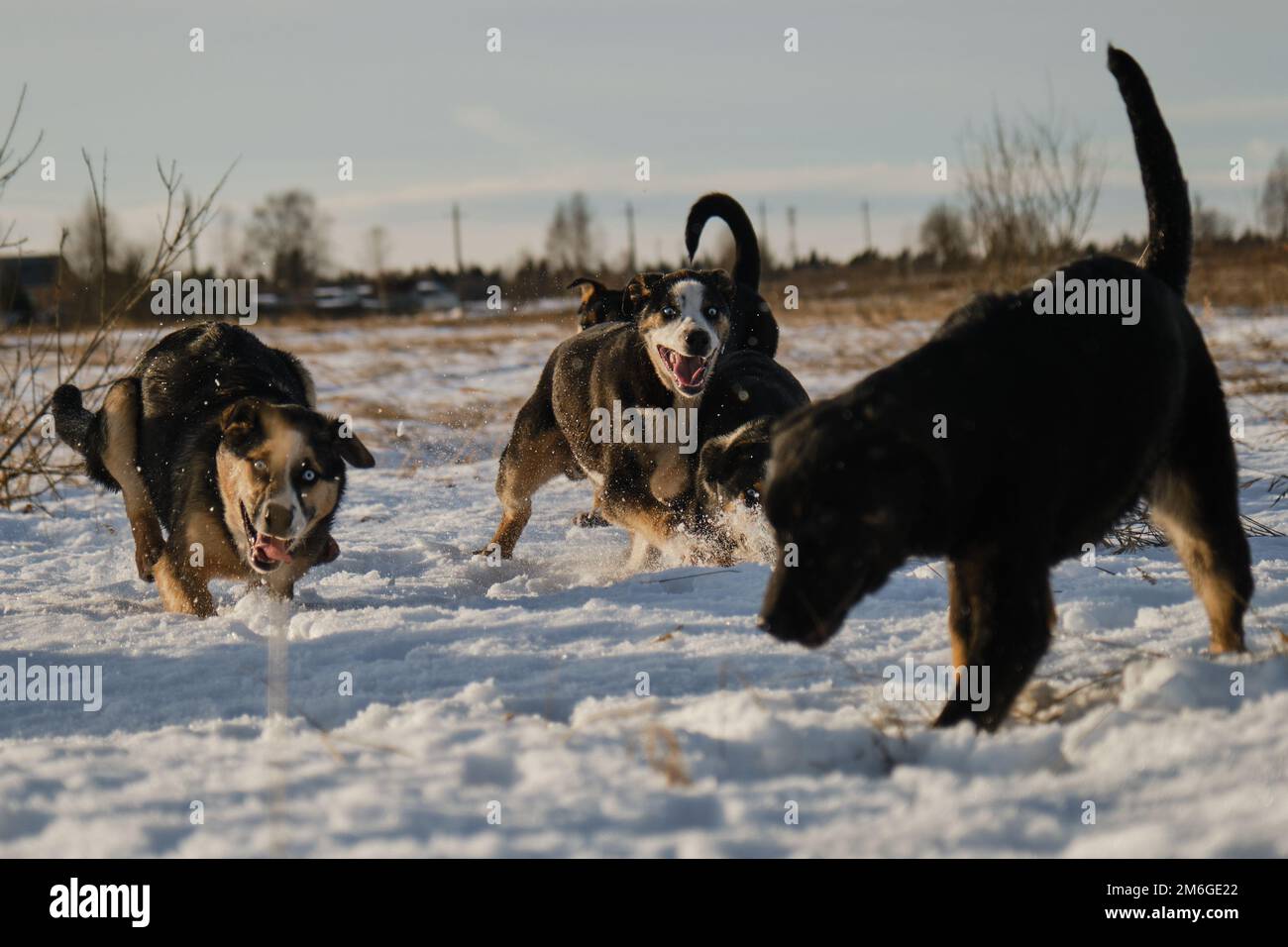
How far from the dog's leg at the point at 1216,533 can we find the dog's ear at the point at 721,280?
3829 millimetres

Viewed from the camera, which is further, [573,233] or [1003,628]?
[573,233]

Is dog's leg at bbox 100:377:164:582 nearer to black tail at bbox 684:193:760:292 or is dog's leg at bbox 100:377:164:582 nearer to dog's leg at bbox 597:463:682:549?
dog's leg at bbox 597:463:682:549

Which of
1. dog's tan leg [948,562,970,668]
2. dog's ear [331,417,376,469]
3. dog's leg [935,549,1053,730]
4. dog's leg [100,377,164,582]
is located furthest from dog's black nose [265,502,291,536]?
dog's leg [935,549,1053,730]

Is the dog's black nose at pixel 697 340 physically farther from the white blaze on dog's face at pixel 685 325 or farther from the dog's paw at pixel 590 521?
the dog's paw at pixel 590 521

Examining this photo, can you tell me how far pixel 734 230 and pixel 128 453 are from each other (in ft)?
12.4

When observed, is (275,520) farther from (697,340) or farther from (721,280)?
(721,280)

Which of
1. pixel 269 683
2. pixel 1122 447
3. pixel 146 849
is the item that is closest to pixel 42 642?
pixel 269 683

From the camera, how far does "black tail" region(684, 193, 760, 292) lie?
7.35 metres

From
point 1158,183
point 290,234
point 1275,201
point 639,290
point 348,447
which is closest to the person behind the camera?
point 1158,183

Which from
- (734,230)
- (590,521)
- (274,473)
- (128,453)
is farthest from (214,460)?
(734,230)

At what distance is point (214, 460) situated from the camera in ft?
20.0

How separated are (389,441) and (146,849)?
1042cm

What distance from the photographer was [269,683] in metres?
4.29
